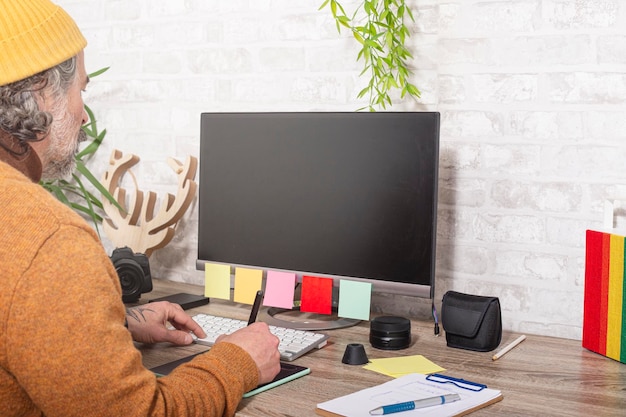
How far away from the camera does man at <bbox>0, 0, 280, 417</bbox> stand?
3.33 ft

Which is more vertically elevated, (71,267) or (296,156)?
(296,156)

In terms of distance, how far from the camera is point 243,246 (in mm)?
1974

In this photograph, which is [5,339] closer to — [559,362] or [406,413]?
[406,413]

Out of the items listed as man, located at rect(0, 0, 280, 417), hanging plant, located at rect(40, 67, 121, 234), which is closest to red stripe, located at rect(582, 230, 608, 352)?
man, located at rect(0, 0, 280, 417)

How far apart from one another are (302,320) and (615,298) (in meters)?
0.74

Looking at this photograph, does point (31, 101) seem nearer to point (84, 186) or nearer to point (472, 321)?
point (472, 321)

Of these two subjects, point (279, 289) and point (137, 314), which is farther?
point (279, 289)

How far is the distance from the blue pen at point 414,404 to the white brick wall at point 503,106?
0.59m

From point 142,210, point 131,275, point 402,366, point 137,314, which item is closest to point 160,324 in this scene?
point 137,314

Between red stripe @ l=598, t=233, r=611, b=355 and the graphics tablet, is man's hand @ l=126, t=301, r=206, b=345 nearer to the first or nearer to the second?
the graphics tablet

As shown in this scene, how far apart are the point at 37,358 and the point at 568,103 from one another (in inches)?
50.5

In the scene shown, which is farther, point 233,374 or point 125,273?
point 125,273

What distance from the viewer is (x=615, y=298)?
5.21 ft

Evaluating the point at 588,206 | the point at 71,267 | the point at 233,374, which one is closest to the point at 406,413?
the point at 233,374
